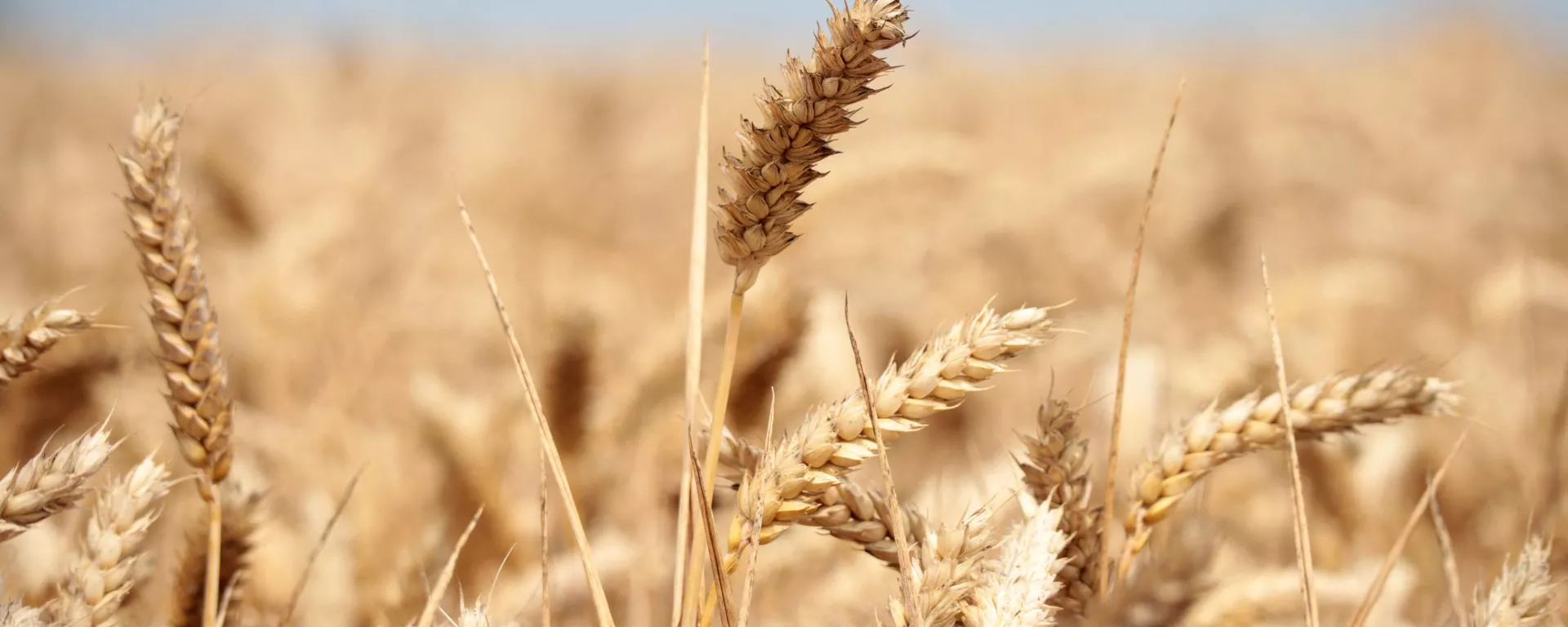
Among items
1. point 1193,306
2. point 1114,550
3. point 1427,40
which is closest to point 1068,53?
point 1427,40

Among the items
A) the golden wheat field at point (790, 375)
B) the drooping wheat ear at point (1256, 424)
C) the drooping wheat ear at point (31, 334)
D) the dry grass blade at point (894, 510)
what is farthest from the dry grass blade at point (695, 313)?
the drooping wheat ear at point (31, 334)

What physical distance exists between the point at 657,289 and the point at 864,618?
8.03 ft

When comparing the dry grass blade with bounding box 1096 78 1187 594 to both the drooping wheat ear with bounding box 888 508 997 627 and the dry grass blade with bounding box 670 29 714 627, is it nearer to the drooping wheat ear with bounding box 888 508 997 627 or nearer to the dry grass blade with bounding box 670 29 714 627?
the drooping wheat ear with bounding box 888 508 997 627

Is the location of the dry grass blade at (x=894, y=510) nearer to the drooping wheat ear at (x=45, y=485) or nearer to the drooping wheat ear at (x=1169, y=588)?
the drooping wheat ear at (x=1169, y=588)

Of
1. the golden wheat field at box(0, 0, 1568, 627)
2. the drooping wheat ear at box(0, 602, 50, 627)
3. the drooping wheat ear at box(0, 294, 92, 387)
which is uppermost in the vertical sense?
the drooping wheat ear at box(0, 294, 92, 387)

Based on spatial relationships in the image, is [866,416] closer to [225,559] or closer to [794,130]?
[794,130]

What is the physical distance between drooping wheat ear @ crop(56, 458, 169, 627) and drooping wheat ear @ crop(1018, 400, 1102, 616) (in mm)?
601

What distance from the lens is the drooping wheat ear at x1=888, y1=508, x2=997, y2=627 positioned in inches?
19.3

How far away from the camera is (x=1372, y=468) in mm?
1531

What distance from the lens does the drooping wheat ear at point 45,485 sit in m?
0.54

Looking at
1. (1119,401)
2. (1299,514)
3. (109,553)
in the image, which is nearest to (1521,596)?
(1299,514)

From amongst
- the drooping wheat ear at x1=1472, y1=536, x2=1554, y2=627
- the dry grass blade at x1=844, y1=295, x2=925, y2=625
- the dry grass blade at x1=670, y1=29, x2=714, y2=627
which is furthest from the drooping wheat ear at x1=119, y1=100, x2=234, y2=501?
the drooping wheat ear at x1=1472, y1=536, x2=1554, y2=627

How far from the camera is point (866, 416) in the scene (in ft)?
1.71

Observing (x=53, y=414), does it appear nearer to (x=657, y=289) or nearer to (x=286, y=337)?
(x=286, y=337)
